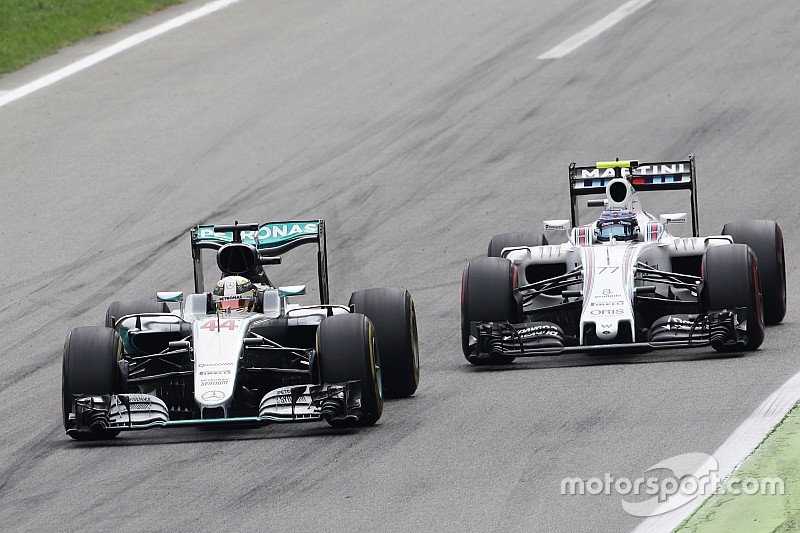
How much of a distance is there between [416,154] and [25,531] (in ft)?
53.0

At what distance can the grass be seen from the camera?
1259 inches

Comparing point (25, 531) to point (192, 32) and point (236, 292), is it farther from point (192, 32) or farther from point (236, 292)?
point (192, 32)

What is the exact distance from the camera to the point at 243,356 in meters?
12.7

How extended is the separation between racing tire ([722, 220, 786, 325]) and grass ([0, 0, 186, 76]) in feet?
61.6

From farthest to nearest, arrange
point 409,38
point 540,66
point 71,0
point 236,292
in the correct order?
point 71,0, point 409,38, point 540,66, point 236,292

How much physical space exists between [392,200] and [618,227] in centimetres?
800

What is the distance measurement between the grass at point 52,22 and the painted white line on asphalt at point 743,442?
21.9 m

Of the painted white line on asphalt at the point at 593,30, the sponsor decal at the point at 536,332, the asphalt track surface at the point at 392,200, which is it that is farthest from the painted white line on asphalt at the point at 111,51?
the sponsor decal at the point at 536,332

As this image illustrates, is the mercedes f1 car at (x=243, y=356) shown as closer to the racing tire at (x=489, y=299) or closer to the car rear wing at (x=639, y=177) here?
the racing tire at (x=489, y=299)

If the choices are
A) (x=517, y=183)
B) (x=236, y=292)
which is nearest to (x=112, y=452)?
(x=236, y=292)

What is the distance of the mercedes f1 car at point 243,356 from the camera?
12.3 metres

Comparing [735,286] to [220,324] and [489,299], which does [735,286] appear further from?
[220,324]

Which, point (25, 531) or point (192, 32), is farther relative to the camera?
point (192, 32)

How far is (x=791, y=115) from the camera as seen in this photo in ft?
86.2
